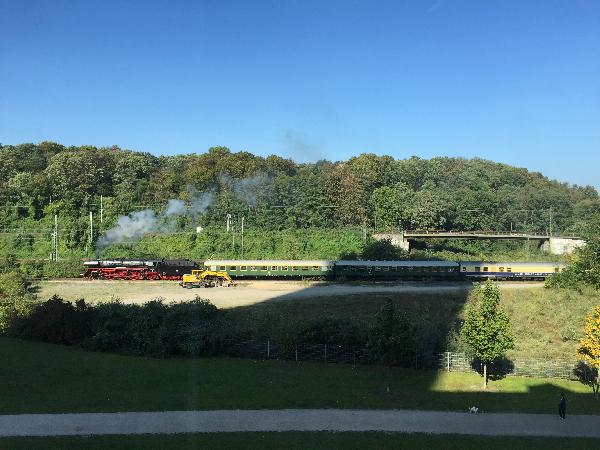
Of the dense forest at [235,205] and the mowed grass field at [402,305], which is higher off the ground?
the dense forest at [235,205]

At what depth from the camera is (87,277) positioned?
5694 centimetres

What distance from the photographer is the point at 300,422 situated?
59.0 feet

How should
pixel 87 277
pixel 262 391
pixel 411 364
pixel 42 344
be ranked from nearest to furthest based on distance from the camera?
pixel 262 391 → pixel 411 364 → pixel 42 344 → pixel 87 277

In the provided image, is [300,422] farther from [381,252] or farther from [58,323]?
[381,252]

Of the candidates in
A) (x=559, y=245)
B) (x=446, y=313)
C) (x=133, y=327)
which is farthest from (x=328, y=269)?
(x=559, y=245)

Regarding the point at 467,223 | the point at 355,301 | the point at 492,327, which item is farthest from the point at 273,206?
the point at 492,327

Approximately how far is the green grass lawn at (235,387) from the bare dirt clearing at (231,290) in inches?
611

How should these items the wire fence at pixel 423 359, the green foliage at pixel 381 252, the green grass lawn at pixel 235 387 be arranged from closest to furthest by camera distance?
the green grass lawn at pixel 235 387 < the wire fence at pixel 423 359 < the green foliage at pixel 381 252

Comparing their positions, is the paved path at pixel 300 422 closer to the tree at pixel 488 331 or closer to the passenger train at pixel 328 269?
the tree at pixel 488 331

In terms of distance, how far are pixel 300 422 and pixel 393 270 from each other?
38117 millimetres

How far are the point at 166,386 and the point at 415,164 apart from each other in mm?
86353

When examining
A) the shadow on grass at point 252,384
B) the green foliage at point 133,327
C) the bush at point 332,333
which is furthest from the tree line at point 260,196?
the bush at point 332,333

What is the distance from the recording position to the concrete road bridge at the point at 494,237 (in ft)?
234

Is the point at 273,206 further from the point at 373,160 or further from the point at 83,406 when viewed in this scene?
the point at 83,406
